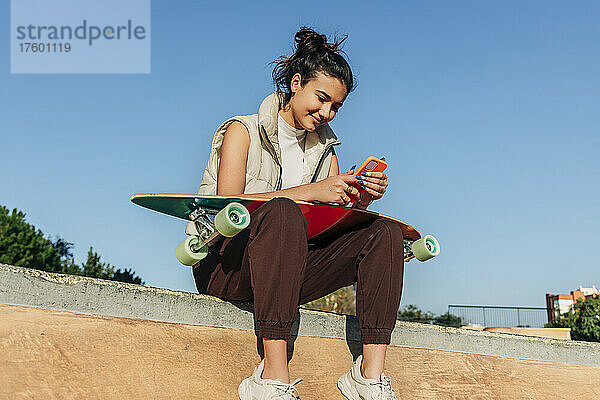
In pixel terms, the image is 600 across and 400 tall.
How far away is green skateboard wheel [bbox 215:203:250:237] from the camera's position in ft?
6.33

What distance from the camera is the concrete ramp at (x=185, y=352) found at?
179cm

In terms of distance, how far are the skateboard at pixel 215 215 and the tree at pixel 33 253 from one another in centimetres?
1820

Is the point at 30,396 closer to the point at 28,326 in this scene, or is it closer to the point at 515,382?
the point at 28,326

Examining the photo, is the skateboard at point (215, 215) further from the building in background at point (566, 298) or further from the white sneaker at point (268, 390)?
the building in background at point (566, 298)

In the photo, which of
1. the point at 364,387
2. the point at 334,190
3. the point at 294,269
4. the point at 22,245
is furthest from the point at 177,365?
the point at 22,245

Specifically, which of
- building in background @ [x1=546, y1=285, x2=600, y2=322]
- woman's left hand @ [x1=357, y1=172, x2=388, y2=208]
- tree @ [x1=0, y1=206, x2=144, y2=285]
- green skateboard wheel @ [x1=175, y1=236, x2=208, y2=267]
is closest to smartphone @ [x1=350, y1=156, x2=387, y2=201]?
woman's left hand @ [x1=357, y1=172, x2=388, y2=208]

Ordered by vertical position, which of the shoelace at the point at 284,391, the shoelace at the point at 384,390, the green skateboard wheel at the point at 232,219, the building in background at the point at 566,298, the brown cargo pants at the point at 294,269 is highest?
the green skateboard wheel at the point at 232,219

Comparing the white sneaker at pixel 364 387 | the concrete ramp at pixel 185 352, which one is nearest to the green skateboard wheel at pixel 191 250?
the concrete ramp at pixel 185 352

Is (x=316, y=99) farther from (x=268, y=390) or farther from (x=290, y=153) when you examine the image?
(x=268, y=390)

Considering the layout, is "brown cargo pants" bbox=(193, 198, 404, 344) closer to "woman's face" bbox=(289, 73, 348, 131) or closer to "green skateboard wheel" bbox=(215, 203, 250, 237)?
"green skateboard wheel" bbox=(215, 203, 250, 237)

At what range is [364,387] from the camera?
6.65ft

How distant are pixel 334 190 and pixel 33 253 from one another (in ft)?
68.8

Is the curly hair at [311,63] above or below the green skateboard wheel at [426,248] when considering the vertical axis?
above

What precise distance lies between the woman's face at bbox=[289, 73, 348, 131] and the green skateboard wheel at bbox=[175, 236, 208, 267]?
825 mm
